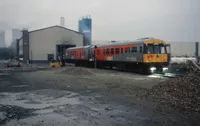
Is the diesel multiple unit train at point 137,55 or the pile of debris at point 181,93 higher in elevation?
the diesel multiple unit train at point 137,55

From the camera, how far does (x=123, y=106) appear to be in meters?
8.22

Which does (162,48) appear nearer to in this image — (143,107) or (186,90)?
(186,90)

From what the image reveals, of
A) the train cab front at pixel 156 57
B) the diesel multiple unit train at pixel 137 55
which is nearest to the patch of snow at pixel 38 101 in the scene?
the train cab front at pixel 156 57

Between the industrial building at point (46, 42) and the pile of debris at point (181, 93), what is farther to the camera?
the industrial building at point (46, 42)

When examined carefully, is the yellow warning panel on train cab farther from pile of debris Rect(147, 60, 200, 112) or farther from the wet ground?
the wet ground

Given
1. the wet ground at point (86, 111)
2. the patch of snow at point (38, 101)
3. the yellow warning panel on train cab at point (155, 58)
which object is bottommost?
the wet ground at point (86, 111)

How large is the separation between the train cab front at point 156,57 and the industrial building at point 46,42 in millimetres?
29495

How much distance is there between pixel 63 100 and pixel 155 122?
4.50m

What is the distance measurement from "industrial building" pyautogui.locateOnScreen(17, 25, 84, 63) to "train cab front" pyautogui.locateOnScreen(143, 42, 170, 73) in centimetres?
2950

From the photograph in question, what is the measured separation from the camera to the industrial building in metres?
45.0

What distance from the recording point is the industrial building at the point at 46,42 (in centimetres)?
4500

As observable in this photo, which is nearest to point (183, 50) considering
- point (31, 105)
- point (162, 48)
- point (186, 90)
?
point (162, 48)

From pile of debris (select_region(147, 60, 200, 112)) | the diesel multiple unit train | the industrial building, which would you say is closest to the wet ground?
pile of debris (select_region(147, 60, 200, 112))

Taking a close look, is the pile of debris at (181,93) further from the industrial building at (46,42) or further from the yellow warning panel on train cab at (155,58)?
the industrial building at (46,42)
